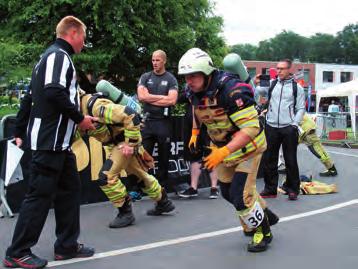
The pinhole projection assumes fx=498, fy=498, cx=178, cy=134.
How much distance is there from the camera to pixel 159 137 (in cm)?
721

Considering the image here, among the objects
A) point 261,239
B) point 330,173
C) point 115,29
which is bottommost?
point 330,173

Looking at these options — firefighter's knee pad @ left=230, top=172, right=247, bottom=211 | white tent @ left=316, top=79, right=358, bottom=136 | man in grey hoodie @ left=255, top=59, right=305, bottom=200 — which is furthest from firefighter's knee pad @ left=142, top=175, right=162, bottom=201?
white tent @ left=316, top=79, right=358, bottom=136

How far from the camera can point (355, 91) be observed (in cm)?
1964

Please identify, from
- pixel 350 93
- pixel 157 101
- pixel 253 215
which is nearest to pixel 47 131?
pixel 253 215

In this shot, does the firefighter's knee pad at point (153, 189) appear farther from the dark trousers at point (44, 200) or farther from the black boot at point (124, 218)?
the dark trousers at point (44, 200)

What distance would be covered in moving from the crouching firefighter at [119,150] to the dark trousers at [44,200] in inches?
31.9

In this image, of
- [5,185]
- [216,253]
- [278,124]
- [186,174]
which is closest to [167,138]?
[186,174]

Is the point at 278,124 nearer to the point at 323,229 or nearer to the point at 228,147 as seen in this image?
the point at 323,229

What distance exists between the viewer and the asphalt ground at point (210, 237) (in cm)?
452

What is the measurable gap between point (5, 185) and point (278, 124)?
390 centimetres

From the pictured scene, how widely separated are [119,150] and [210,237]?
138 cm

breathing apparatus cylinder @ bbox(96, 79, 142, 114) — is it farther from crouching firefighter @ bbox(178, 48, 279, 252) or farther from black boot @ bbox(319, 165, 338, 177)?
black boot @ bbox(319, 165, 338, 177)

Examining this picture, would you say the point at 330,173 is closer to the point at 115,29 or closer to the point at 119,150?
the point at 119,150

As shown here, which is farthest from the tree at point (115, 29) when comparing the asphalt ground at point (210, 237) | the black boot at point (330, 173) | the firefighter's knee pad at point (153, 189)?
the firefighter's knee pad at point (153, 189)
